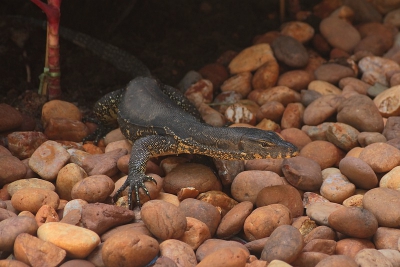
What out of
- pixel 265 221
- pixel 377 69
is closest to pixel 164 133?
pixel 265 221

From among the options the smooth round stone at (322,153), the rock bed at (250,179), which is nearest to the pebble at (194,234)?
the rock bed at (250,179)

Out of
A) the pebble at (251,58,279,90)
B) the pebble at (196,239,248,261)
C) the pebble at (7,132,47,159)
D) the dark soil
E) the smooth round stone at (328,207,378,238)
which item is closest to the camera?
the pebble at (196,239,248,261)

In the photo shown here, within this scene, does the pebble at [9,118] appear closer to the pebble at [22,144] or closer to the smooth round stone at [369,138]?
the pebble at [22,144]

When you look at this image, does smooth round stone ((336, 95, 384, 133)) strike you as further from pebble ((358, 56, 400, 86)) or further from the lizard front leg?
the lizard front leg

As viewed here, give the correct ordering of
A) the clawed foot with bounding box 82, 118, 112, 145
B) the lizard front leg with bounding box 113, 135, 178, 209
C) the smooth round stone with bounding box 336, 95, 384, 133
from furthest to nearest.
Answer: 1. the clawed foot with bounding box 82, 118, 112, 145
2. the smooth round stone with bounding box 336, 95, 384, 133
3. the lizard front leg with bounding box 113, 135, 178, 209

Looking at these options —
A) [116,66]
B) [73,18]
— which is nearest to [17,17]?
[73,18]

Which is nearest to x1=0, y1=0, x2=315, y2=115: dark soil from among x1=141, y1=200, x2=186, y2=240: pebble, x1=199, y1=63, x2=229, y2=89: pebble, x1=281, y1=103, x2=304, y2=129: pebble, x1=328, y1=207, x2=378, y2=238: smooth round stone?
x1=199, y1=63, x2=229, y2=89: pebble

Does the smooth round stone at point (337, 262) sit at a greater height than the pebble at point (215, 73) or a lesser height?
lesser
